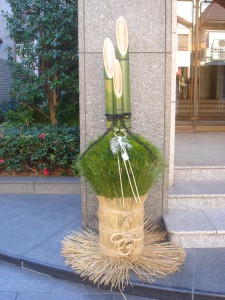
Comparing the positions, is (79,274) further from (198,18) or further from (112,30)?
(198,18)

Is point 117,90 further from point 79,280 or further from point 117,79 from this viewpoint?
point 79,280

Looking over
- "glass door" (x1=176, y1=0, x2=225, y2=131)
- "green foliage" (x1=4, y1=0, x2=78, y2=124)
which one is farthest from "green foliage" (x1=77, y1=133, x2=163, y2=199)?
"glass door" (x1=176, y1=0, x2=225, y2=131)

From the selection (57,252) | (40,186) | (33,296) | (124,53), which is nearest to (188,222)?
(57,252)

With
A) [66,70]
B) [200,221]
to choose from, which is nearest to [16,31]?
[66,70]

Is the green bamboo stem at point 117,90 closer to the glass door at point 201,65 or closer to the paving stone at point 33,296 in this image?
the paving stone at point 33,296

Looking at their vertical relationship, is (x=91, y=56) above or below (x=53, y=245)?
above

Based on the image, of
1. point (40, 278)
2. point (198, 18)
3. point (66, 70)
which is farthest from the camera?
point (198, 18)

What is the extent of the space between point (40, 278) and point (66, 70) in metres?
3.93

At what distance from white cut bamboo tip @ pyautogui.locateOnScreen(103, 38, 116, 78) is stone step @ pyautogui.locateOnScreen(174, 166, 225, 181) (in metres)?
1.87

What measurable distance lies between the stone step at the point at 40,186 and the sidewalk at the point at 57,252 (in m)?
0.22

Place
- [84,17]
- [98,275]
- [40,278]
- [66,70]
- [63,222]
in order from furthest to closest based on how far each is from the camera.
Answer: [66,70] → [63,222] → [84,17] → [40,278] → [98,275]

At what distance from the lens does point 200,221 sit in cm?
356

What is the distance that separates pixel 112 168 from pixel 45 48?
4.01 meters

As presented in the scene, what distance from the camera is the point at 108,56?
9.71ft
